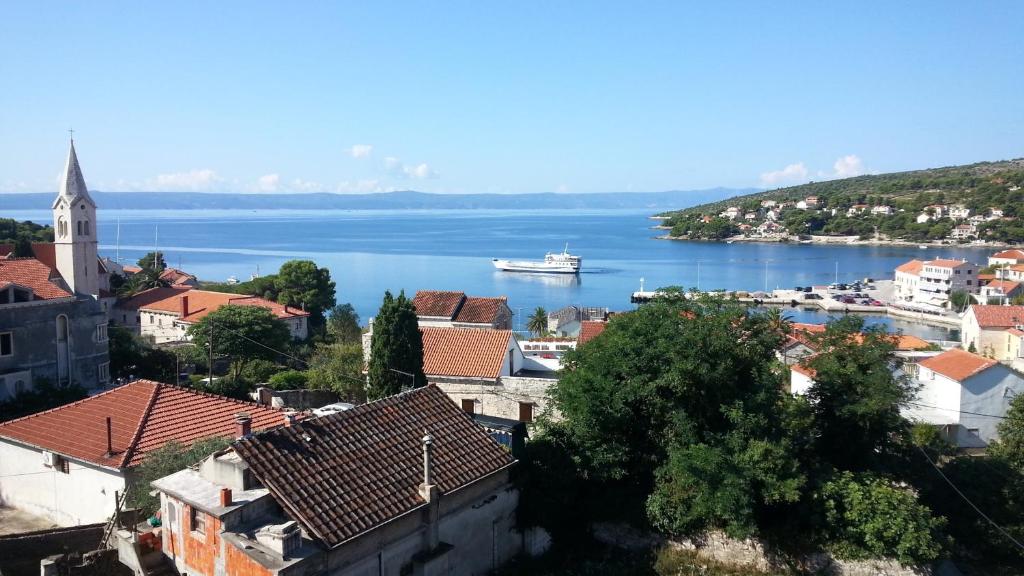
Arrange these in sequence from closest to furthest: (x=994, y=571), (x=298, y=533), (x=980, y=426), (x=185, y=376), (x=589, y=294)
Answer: (x=298, y=533), (x=994, y=571), (x=980, y=426), (x=185, y=376), (x=589, y=294)

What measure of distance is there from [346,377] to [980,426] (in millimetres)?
Answer: 18621

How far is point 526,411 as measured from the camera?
20562 millimetres

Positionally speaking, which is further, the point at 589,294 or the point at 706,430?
the point at 589,294

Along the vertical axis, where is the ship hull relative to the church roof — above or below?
below

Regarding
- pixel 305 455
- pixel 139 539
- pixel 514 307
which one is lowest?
pixel 514 307

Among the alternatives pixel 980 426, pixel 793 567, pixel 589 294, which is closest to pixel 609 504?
pixel 793 567

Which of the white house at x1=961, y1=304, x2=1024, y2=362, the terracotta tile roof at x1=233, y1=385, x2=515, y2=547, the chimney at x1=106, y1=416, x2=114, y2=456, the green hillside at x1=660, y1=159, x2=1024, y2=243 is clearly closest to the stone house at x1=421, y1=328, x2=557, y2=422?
the terracotta tile roof at x1=233, y1=385, x2=515, y2=547

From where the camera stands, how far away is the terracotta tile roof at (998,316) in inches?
1633

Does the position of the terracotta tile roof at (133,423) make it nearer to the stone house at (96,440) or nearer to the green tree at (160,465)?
the stone house at (96,440)

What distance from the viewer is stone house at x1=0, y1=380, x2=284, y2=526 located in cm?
1336

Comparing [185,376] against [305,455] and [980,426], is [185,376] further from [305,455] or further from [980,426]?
[980,426]

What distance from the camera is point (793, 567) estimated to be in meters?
12.8

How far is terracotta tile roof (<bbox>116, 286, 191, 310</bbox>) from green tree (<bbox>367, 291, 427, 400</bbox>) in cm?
3010

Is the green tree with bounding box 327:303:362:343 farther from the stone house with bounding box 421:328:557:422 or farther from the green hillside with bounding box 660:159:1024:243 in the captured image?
the green hillside with bounding box 660:159:1024:243
